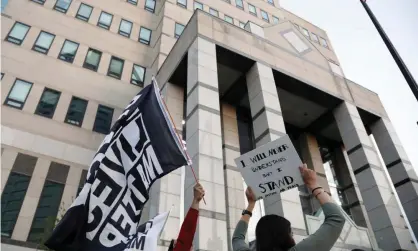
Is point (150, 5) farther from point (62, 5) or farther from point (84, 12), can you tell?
point (62, 5)

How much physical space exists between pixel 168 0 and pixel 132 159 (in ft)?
71.5

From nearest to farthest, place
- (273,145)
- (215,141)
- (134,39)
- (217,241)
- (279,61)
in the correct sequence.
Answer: (273,145)
(217,241)
(215,141)
(279,61)
(134,39)

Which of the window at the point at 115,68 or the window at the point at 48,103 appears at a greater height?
the window at the point at 115,68

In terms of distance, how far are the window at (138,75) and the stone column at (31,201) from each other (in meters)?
7.22

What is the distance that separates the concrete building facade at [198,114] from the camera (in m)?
12.6

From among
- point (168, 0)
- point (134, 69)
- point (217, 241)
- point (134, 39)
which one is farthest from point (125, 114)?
point (168, 0)

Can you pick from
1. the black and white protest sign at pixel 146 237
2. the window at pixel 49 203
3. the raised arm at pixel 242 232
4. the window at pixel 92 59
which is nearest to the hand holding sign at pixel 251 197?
the raised arm at pixel 242 232

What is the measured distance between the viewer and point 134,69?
20.4 metres

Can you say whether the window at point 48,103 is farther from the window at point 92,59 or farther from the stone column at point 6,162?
the window at point 92,59

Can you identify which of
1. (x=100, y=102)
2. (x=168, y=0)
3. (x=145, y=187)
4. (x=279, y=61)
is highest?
(x=145, y=187)

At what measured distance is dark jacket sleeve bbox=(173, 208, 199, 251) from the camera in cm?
381

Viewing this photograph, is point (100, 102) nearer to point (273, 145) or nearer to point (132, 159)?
point (132, 159)

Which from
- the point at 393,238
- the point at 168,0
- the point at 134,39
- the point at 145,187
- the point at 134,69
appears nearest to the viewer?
the point at 145,187

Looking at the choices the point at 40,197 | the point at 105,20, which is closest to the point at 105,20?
the point at 105,20
